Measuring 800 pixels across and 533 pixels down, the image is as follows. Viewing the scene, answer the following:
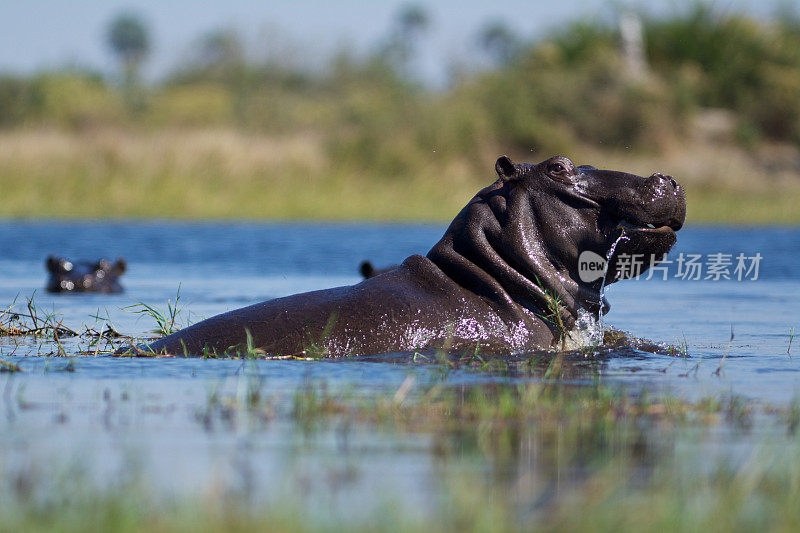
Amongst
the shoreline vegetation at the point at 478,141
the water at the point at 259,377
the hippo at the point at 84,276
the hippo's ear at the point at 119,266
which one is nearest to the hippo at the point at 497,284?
the water at the point at 259,377

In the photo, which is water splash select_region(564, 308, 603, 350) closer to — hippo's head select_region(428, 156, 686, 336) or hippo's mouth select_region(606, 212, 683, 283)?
hippo's head select_region(428, 156, 686, 336)

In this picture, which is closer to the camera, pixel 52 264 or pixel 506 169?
pixel 506 169

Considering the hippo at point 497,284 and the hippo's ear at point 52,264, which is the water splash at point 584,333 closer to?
the hippo at point 497,284

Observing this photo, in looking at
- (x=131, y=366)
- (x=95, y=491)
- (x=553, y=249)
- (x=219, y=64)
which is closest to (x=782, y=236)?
(x=553, y=249)

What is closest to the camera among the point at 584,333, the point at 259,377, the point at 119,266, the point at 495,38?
the point at 259,377

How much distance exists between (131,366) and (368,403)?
156cm

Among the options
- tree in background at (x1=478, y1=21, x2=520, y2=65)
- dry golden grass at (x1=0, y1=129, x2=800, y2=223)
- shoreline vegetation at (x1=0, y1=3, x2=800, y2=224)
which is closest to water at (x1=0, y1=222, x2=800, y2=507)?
dry golden grass at (x1=0, y1=129, x2=800, y2=223)

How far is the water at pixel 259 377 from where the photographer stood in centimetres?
386

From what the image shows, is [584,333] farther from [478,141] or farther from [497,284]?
[478,141]

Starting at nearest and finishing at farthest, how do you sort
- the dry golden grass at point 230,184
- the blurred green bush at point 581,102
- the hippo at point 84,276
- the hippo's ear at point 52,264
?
the hippo at point 84,276 → the hippo's ear at point 52,264 → the dry golden grass at point 230,184 → the blurred green bush at point 581,102

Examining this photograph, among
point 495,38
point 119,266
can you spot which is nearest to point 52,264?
point 119,266

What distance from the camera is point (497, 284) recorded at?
6422 millimetres

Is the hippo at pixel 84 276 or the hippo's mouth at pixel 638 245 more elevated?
the hippo at pixel 84 276

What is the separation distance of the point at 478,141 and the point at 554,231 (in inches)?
878
